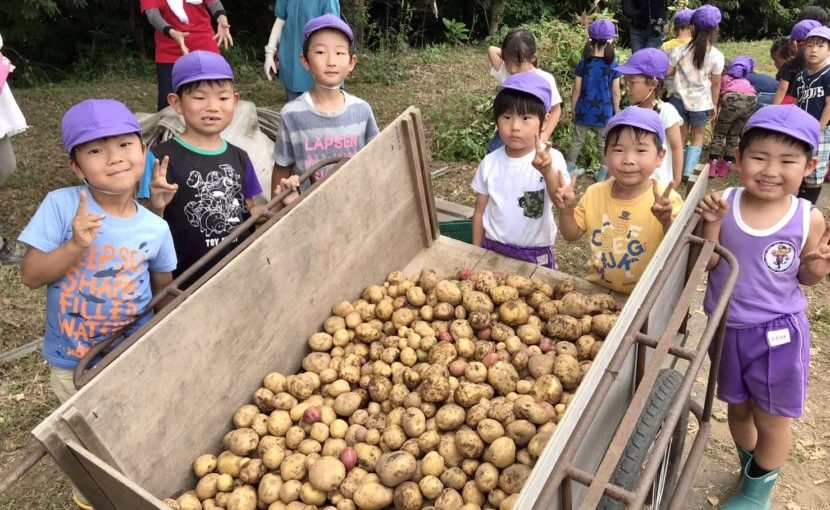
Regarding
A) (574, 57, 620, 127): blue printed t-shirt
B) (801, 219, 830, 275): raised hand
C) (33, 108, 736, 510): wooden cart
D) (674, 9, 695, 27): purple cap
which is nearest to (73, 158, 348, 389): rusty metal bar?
(33, 108, 736, 510): wooden cart

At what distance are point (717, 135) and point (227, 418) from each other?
244 inches

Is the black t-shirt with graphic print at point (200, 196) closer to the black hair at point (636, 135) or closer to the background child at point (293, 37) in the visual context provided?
the black hair at point (636, 135)

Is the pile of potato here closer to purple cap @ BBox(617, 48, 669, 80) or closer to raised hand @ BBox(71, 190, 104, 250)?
raised hand @ BBox(71, 190, 104, 250)

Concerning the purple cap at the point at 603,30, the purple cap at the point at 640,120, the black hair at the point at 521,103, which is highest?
the purple cap at the point at 640,120

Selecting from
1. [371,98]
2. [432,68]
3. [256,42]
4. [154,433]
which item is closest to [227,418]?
[154,433]

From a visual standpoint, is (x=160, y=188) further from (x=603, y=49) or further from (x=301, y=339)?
(x=603, y=49)

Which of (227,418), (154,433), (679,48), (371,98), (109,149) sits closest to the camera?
(154,433)

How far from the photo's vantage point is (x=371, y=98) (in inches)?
347

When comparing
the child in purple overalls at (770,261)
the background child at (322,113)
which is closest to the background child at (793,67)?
the child in purple overalls at (770,261)

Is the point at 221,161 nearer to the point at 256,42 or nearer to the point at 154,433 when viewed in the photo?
the point at 154,433

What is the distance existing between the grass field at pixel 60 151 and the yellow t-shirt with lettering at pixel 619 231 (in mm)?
1476

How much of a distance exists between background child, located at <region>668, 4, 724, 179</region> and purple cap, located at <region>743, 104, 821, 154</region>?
3.99 metres

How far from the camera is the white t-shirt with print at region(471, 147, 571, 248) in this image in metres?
3.14

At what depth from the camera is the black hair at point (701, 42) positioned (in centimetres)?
597
